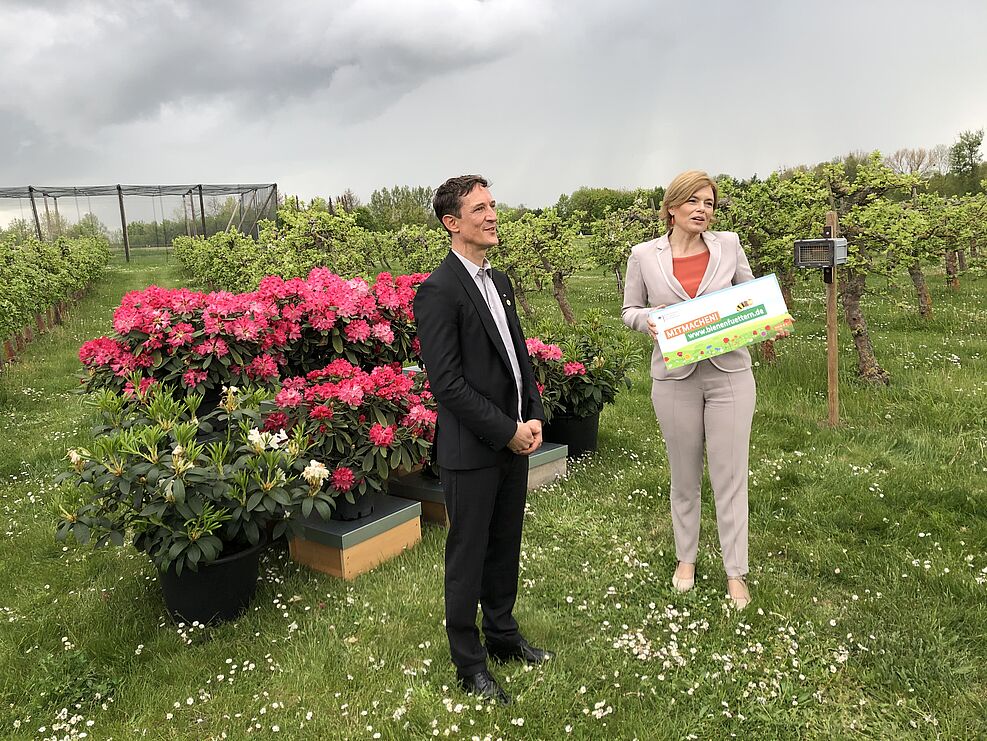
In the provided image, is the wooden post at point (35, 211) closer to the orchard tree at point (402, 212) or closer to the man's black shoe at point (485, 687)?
the orchard tree at point (402, 212)

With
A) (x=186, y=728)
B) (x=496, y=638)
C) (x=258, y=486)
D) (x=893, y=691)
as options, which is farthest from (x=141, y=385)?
(x=893, y=691)

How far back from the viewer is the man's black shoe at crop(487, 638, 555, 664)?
108 inches

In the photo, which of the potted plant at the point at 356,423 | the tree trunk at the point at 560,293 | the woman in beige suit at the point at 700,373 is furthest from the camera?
the tree trunk at the point at 560,293

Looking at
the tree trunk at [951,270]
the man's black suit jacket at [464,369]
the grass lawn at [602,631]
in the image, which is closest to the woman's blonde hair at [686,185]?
the man's black suit jacket at [464,369]

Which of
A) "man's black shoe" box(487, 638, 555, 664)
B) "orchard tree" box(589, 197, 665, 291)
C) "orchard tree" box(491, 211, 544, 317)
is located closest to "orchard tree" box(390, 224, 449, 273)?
"orchard tree" box(491, 211, 544, 317)

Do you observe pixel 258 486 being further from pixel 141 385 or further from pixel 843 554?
pixel 843 554

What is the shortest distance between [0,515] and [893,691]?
213 inches

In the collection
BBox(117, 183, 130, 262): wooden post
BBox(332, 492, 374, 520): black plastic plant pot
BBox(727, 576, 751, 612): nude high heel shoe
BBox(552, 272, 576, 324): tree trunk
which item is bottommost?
BBox(727, 576, 751, 612): nude high heel shoe

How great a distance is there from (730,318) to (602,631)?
150 centimetres

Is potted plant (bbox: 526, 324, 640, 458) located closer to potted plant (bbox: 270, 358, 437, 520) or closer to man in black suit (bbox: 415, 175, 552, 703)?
potted plant (bbox: 270, 358, 437, 520)

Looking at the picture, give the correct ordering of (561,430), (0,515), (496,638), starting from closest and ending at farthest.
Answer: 1. (496,638)
2. (0,515)
3. (561,430)

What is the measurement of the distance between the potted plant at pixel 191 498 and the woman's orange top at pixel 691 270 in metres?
1.87

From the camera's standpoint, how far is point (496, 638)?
2717mm

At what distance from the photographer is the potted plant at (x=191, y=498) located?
9.65 feet
